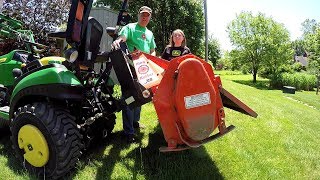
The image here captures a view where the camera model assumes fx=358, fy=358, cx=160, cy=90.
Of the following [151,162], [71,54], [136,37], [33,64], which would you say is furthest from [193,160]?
[33,64]

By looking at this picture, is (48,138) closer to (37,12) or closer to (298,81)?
(37,12)

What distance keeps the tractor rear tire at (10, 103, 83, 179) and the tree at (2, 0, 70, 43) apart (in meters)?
11.8

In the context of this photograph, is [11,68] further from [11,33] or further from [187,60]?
[187,60]

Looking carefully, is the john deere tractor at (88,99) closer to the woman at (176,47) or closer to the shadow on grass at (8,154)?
the shadow on grass at (8,154)

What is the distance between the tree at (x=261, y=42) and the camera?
37.7 m

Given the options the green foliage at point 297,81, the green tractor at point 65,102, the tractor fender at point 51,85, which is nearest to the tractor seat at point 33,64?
the green tractor at point 65,102

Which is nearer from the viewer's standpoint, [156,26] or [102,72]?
[102,72]

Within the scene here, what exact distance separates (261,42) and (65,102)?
36737mm

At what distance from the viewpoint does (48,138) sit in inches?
134

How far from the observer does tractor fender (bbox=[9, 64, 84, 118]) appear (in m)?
3.49

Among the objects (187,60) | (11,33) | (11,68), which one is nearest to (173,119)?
(187,60)

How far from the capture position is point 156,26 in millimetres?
24516

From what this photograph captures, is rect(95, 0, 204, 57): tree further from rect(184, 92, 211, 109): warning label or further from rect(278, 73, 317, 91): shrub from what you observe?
rect(184, 92, 211, 109): warning label

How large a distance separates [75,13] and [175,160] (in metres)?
2.06
